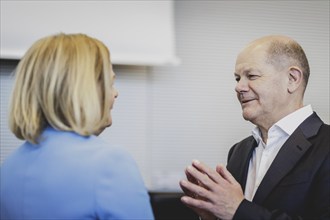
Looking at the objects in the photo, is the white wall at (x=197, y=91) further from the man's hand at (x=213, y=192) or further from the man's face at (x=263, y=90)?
the man's hand at (x=213, y=192)

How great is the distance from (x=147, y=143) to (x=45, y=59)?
1.66m

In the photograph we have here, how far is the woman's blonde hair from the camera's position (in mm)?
1014

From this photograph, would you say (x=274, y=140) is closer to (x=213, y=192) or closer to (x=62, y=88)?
(x=213, y=192)

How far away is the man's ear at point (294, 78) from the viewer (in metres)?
1.72

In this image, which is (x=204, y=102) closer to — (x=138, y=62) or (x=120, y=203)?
(x=138, y=62)

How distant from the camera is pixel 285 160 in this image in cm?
153

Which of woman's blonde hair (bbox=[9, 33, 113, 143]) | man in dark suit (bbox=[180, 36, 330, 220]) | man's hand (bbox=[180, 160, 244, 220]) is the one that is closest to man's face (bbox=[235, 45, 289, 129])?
man in dark suit (bbox=[180, 36, 330, 220])

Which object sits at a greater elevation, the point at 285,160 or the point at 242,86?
the point at 242,86

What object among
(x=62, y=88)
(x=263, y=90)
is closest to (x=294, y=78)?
(x=263, y=90)

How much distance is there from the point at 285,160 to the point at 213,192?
0.29m

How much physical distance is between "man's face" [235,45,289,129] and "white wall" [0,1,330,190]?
101cm

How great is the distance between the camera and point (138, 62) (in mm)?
2428

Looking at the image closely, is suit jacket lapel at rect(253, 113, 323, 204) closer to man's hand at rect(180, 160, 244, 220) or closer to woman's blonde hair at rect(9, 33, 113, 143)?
man's hand at rect(180, 160, 244, 220)

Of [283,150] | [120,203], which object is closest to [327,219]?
[283,150]
